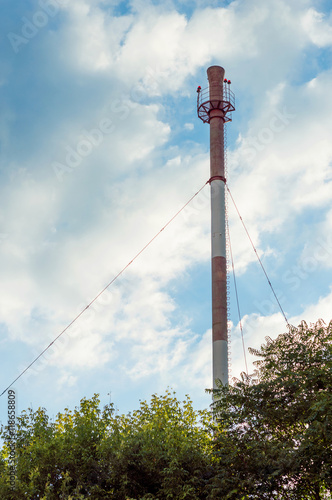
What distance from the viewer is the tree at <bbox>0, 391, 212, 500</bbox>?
2320 centimetres

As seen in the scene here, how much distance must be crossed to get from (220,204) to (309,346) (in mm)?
20436

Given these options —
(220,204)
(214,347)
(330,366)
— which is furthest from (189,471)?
(220,204)

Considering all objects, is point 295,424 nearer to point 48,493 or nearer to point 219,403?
point 219,403

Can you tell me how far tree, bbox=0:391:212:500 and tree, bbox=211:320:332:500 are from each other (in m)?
1.26

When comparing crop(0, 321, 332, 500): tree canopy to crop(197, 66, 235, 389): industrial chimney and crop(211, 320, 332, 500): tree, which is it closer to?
crop(211, 320, 332, 500): tree

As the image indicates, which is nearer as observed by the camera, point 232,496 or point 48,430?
point 232,496

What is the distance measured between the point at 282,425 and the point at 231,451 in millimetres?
2402

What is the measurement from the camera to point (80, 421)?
2666 centimetres

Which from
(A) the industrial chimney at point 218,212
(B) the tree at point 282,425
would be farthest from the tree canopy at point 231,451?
(A) the industrial chimney at point 218,212

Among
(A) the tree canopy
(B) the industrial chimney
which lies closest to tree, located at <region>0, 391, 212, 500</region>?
(A) the tree canopy

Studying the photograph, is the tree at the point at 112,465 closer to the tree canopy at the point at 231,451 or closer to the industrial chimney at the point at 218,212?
the tree canopy at the point at 231,451

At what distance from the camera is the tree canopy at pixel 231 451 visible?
21844 mm

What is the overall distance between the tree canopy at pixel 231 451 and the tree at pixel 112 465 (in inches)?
1.7

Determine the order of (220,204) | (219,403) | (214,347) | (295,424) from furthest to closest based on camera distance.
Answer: (220,204) < (214,347) < (219,403) < (295,424)
